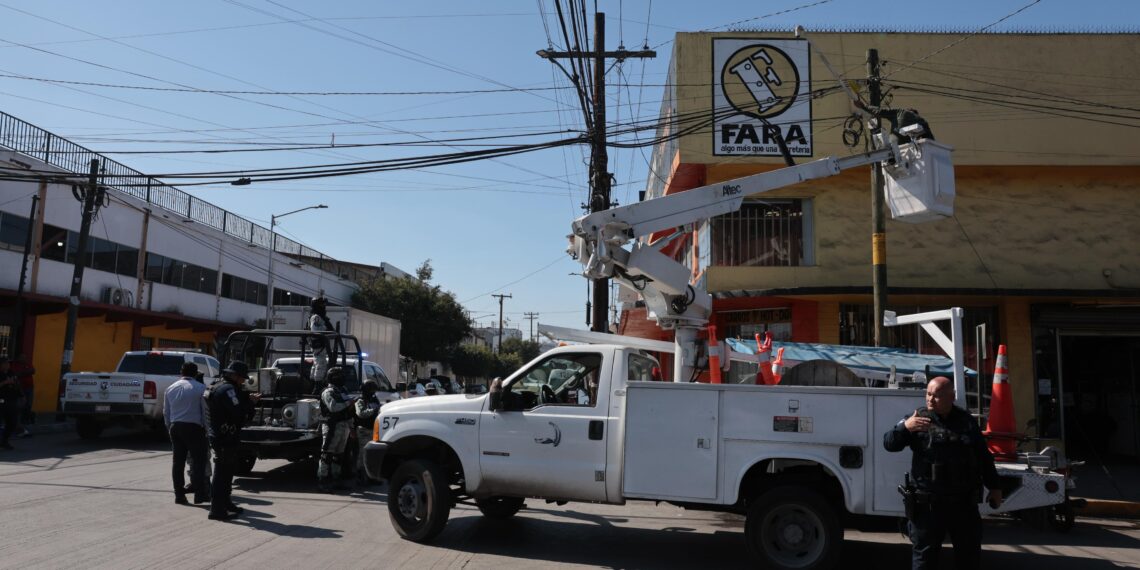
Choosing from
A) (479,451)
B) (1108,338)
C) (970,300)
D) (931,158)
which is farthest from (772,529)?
(1108,338)

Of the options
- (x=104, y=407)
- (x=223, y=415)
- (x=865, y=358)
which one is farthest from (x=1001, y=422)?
(x=104, y=407)

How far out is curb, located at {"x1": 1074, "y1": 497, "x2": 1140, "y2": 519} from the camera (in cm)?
1112

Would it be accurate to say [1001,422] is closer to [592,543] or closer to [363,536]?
[592,543]

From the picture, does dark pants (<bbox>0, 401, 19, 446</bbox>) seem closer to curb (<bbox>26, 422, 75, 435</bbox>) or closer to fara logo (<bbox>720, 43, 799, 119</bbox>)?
curb (<bbox>26, 422, 75, 435</bbox>)

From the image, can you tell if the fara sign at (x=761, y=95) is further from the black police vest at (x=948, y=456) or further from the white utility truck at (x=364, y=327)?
the black police vest at (x=948, y=456)

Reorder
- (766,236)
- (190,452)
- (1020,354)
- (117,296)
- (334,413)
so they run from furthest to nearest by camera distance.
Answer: (117,296) → (766,236) → (1020,354) → (334,413) → (190,452)

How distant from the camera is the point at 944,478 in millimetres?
Answer: 5285

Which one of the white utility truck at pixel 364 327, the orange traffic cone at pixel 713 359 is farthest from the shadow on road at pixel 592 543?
the white utility truck at pixel 364 327

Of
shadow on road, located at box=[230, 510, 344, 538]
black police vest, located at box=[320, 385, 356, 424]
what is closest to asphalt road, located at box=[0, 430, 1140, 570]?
shadow on road, located at box=[230, 510, 344, 538]

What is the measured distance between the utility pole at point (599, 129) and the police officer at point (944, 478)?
9695 millimetres

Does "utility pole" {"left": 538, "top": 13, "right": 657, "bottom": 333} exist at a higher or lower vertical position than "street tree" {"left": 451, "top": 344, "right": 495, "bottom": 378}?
higher

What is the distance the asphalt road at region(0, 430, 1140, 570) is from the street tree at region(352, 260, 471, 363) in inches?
1373

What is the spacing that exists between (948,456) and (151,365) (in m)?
16.2

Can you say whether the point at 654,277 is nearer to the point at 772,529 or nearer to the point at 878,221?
the point at 772,529
